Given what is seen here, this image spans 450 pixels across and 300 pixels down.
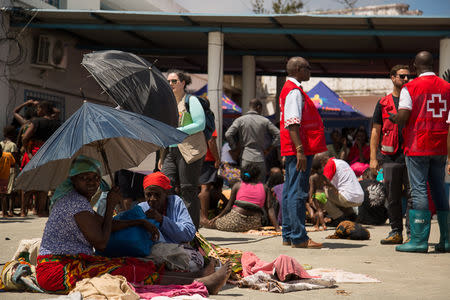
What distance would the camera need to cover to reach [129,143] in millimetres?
5129

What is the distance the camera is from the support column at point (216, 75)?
14539 mm

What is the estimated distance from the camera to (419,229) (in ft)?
23.0

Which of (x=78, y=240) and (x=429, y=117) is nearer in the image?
(x=78, y=240)

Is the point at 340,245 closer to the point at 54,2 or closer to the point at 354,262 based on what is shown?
the point at 354,262

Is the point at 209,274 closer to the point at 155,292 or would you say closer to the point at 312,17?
the point at 155,292

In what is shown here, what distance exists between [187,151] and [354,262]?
7.52ft

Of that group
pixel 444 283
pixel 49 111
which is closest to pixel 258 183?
pixel 49 111

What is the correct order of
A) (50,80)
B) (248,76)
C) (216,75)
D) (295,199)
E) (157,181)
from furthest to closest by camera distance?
1. (248,76)
2. (50,80)
3. (216,75)
4. (295,199)
5. (157,181)

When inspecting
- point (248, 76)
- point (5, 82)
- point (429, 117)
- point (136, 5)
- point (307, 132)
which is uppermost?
point (136, 5)

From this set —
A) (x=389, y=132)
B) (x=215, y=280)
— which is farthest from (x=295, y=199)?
(x=215, y=280)

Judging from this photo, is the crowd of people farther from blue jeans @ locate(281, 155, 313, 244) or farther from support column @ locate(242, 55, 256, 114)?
support column @ locate(242, 55, 256, 114)

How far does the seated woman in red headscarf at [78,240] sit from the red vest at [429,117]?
3524 millimetres

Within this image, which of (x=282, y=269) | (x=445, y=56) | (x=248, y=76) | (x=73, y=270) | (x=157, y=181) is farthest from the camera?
(x=248, y=76)

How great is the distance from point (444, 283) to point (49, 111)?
805cm
